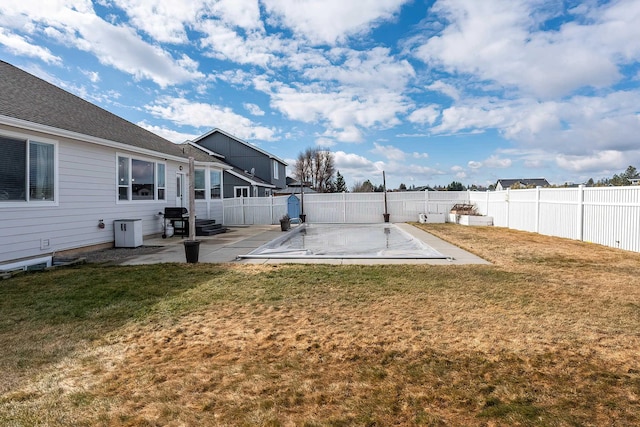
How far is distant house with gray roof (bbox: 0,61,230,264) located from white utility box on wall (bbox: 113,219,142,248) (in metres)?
0.26

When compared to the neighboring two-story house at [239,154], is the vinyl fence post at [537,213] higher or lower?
lower

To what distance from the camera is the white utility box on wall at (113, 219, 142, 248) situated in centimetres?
953

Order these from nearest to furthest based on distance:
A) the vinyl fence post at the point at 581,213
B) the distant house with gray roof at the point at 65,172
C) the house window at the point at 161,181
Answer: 1. the distant house with gray roof at the point at 65,172
2. the vinyl fence post at the point at 581,213
3. the house window at the point at 161,181

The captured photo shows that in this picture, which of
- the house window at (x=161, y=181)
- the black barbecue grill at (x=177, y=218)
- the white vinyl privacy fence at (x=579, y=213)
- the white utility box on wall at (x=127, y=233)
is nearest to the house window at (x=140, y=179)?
the house window at (x=161, y=181)

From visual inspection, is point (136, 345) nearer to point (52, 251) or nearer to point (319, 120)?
point (52, 251)

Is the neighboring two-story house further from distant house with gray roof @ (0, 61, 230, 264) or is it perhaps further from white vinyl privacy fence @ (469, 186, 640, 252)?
white vinyl privacy fence @ (469, 186, 640, 252)

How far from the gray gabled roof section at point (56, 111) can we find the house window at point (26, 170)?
1.92 feet

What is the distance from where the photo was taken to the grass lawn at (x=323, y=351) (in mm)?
2100

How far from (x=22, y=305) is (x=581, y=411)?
5919mm

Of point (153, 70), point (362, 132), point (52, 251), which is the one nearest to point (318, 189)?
point (362, 132)

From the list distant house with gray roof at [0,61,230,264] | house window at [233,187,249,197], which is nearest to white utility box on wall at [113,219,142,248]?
distant house with gray roof at [0,61,230,264]

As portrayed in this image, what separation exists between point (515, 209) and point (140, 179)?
47.3ft

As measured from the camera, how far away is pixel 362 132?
26656mm

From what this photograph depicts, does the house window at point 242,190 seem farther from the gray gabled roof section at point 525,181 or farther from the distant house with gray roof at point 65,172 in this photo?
the gray gabled roof section at point 525,181
